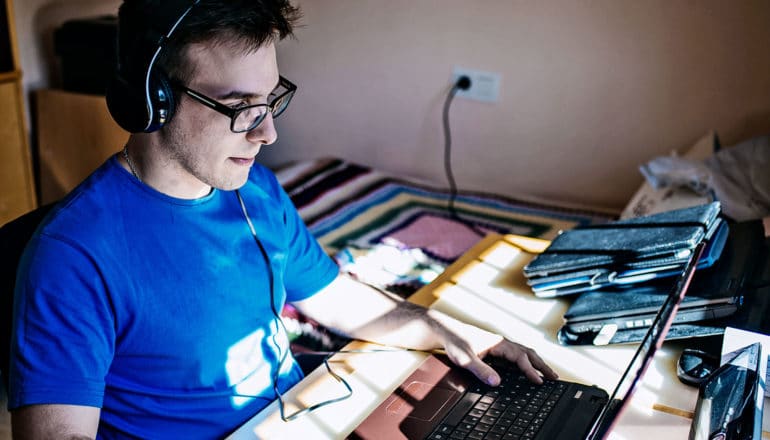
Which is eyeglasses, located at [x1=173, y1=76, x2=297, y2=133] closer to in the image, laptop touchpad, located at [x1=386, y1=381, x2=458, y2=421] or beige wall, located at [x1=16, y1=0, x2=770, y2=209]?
laptop touchpad, located at [x1=386, y1=381, x2=458, y2=421]

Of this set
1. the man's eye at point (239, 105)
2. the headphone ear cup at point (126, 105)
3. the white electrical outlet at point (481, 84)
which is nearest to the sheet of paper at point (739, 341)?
the man's eye at point (239, 105)

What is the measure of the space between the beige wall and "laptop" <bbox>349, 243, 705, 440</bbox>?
1.45 m

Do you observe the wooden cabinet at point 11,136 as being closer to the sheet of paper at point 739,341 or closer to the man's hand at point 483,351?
the man's hand at point 483,351

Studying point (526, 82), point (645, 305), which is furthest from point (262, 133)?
point (526, 82)

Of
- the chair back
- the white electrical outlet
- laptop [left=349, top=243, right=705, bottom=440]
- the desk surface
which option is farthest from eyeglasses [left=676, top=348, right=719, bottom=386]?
the white electrical outlet

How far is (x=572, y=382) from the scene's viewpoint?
1112 mm

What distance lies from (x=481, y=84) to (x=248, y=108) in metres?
1.67

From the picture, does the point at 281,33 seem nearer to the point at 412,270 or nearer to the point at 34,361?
the point at 34,361

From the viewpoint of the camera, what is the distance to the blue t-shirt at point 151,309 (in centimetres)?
92

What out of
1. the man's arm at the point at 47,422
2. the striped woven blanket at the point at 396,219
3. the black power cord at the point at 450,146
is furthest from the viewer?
the black power cord at the point at 450,146

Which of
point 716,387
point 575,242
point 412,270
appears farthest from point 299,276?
point 412,270

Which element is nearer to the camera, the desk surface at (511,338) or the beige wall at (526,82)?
the desk surface at (511,338)

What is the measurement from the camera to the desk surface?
1.03 meters

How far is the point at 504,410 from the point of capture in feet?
3.42
